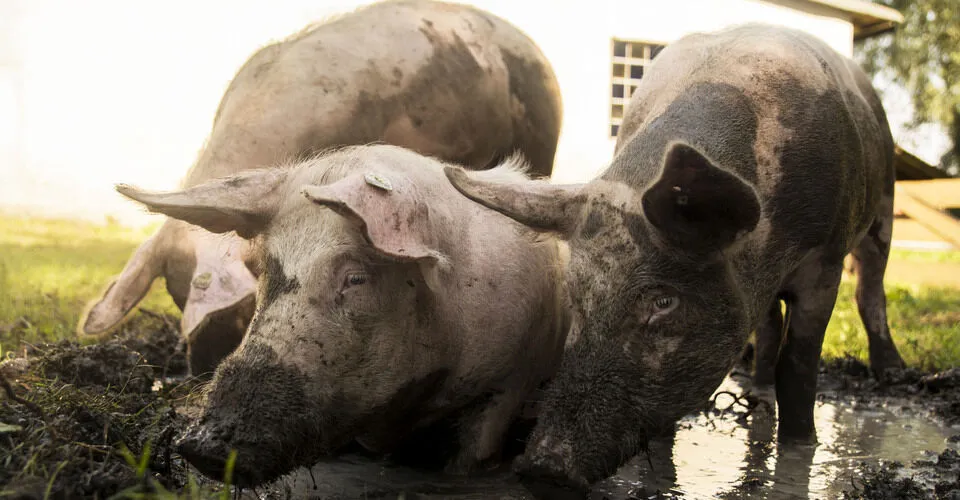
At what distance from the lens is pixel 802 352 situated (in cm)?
507

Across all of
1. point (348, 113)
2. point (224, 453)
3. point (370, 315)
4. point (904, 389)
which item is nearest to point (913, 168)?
point (904, 389)

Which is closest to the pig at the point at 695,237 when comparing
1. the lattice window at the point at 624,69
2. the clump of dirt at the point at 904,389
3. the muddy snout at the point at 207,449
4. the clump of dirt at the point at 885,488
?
the clump of dirt at the point at 885,488

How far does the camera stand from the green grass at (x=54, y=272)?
23.5 ft

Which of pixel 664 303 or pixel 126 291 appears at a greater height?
pixel 664 303

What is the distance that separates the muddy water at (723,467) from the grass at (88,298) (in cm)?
191

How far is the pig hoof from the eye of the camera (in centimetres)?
341

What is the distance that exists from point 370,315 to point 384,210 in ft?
1.33

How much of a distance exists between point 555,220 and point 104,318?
7.53 ft

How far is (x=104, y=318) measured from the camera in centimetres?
490

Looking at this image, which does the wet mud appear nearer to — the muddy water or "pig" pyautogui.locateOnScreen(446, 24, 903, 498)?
the muddy water

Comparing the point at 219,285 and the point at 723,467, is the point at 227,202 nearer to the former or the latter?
the point at 219,285

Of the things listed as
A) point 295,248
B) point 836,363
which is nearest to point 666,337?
point 295,248

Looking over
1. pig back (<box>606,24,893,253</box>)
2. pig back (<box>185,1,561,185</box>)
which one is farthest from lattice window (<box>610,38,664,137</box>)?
pig back (<box>606,24,893,253</box>)

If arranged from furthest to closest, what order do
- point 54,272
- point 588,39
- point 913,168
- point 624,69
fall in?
point 624,69 → point 588,39 → point 913,168 → point 54,272
